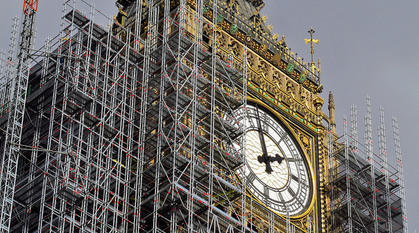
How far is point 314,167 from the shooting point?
1567 inches

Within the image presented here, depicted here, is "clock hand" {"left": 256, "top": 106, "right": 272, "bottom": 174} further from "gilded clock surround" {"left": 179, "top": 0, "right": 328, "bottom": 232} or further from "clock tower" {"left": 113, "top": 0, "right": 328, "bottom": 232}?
"gilded clock surround" {"left": 179, "top": 0, "right": 328, "bottom": 232}

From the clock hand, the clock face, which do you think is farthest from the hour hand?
the clock hand

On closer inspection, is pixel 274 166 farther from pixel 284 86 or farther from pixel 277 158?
pixel 284 86

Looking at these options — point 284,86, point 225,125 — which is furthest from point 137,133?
point 284,86

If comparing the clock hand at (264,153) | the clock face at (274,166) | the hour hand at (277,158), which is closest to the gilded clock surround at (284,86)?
the clock face at (274,166)

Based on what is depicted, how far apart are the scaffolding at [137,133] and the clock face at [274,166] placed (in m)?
0.62

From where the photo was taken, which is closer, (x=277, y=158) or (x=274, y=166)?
(x=274, y=166)

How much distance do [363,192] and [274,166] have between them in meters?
3.59

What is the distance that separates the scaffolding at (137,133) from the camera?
3412 cm

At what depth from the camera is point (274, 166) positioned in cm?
3841

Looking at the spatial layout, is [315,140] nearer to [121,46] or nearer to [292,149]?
[292,149]

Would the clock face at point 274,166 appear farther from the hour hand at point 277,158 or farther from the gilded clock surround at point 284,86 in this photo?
the gilded clock surround at point 284,86

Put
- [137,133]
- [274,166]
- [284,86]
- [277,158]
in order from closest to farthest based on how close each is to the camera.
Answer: [137,133]
[274,166]
[277,158]
[284,86]

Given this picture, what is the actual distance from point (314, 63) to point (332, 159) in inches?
169
